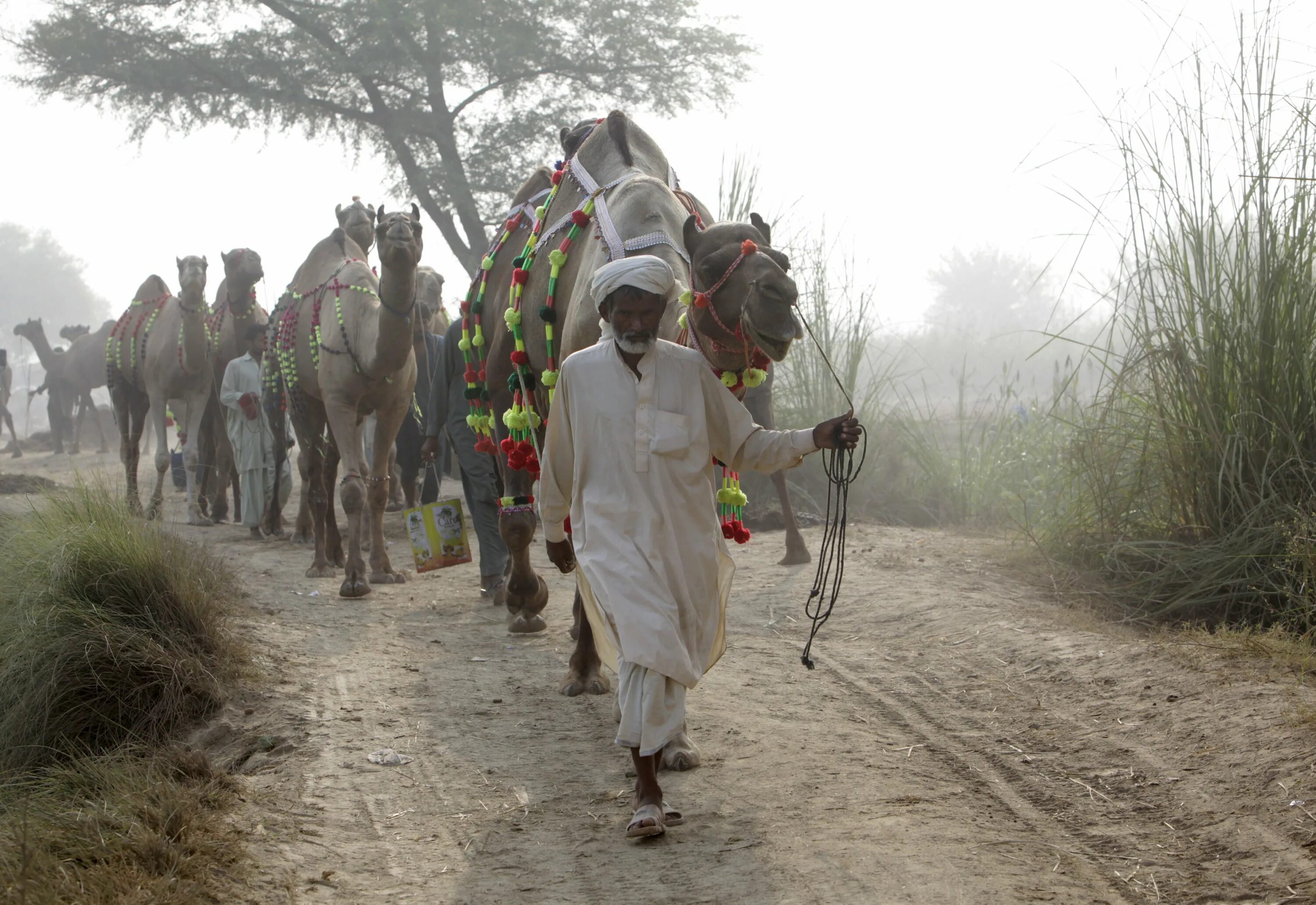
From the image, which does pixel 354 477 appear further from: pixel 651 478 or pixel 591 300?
pixel 651 478

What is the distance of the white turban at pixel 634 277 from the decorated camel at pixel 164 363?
8545 mm

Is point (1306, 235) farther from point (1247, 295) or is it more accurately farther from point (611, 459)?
point (611, 459)

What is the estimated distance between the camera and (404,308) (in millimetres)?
8156

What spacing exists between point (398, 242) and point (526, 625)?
2695mm

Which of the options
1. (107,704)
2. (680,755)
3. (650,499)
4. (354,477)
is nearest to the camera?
(650,499)

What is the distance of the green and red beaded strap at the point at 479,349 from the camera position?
6.64 metres

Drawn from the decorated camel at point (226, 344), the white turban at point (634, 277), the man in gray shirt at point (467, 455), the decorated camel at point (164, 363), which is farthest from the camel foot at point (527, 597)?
the decorated camel at point (226, 344)

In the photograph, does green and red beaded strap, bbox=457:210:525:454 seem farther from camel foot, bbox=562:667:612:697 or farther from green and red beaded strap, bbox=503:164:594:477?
camel foot, bbox=562:667:612:697

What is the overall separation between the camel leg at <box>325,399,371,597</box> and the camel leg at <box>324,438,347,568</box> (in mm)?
561

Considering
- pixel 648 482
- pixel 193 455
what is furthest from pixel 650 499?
pixel 193 455

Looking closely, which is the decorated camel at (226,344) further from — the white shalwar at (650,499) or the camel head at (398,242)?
the white shalwar at (650,499)

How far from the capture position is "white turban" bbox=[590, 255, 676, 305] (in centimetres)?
389

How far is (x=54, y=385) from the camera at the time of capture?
2683 cm

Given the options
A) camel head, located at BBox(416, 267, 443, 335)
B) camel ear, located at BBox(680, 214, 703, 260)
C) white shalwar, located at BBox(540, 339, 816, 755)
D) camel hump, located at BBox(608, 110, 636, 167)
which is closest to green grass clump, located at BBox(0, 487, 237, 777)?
white shalwar, located at BBox(540, 339, 816, 755)
